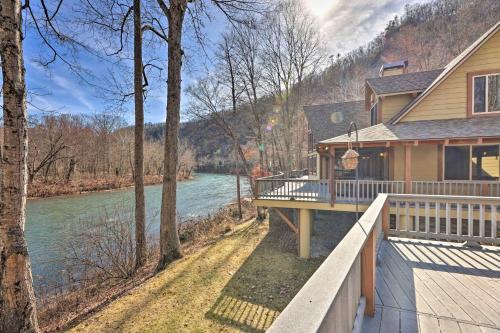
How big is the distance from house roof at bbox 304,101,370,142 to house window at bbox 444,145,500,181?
607 cm

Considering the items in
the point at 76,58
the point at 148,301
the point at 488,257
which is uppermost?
the point at 76,58

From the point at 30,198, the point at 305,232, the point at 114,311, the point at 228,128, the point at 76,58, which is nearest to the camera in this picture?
the point at 114,311

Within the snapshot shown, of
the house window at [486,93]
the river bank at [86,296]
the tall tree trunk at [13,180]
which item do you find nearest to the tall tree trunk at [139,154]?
the river bank at [86,296]

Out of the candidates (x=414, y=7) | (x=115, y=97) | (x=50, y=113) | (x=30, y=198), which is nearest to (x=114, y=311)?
(x=50, y=113)

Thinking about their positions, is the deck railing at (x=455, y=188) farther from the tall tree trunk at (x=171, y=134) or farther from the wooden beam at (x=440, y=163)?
the tall tree trunk at (x=171, y=134)

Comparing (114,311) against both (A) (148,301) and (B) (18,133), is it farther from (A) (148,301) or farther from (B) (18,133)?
(B) (18,133)

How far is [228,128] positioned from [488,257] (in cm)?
1409

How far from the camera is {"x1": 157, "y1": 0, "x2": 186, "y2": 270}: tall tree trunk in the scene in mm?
7387

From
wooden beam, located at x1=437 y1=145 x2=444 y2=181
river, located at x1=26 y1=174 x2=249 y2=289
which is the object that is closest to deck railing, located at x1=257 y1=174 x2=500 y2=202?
wooden beam, located at x1=437 y1=145 x2=444 y2=181

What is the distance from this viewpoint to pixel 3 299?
3639 mm

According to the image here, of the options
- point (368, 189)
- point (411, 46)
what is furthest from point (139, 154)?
point (411, 46)

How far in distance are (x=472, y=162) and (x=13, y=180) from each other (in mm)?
13022

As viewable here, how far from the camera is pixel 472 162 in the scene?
28.9 feet

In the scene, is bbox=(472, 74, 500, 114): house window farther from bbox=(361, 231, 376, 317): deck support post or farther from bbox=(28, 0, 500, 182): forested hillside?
bbox=(28, 0, 500, 182): forested hillside
